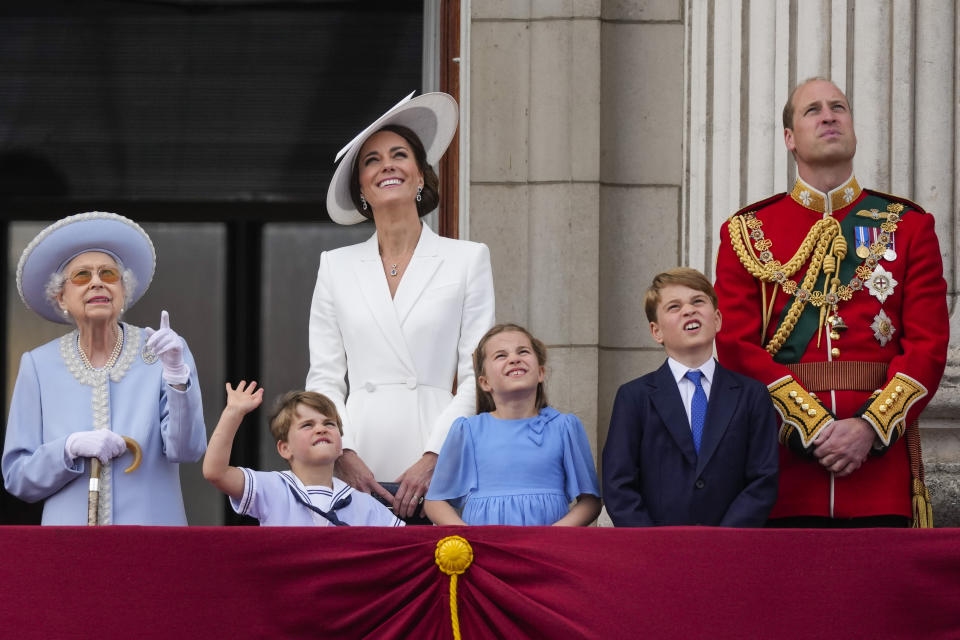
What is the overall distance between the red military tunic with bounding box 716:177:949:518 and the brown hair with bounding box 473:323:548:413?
1.69ft

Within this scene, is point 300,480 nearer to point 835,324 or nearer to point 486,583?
point 486,583

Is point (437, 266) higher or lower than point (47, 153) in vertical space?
lower

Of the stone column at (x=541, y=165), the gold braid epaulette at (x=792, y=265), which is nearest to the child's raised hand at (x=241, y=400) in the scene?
the gold braid epaulette at (x=792, y=265)

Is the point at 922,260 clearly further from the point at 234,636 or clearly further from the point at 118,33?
the point at 118,33

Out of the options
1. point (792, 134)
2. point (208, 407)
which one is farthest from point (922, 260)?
point (208, 407)

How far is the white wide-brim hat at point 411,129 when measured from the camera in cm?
480

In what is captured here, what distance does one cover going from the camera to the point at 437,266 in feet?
15.6

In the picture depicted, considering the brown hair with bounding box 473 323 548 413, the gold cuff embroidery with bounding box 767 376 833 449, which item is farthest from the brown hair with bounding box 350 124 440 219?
the gold cuff embroidery with bounding box 767 376 833 449

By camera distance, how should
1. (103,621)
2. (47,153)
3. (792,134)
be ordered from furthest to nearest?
1. (47,153)
2. (792,134)
3. (103,621)

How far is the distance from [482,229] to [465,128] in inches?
16.7

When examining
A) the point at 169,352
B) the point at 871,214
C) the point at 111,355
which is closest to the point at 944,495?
the point at 871,214

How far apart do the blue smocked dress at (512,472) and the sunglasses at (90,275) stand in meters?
1.06

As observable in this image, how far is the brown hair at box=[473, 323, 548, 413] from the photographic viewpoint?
4.46 m

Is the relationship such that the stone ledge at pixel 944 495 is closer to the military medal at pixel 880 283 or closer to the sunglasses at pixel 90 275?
the military medal at pixel 880 283
